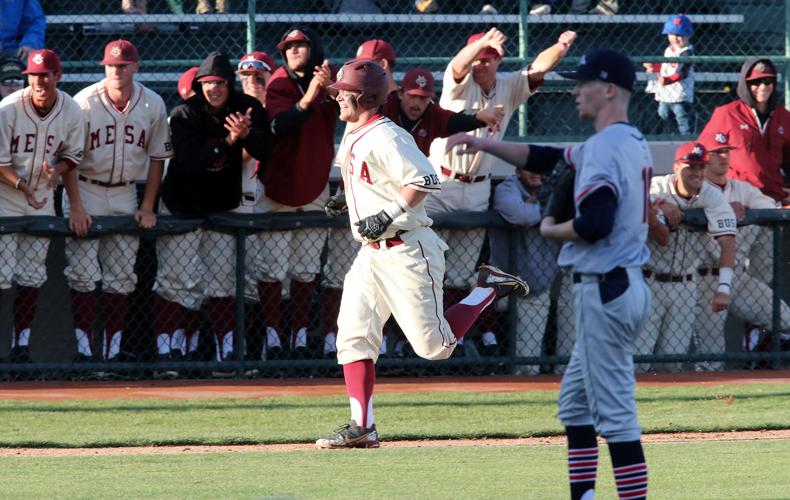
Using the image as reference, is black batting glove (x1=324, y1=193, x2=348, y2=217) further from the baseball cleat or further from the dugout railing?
the dugout railing

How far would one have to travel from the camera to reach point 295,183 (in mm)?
9617

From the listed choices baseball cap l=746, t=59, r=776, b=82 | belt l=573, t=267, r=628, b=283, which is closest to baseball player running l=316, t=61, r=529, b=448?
belt l=573, t=267, r=628, b=283

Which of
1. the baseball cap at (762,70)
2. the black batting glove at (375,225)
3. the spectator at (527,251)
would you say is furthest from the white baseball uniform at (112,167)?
the baseball cap at (762,70)

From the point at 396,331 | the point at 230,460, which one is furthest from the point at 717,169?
the point at 230,460

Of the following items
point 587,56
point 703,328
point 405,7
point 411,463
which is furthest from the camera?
point 405,7

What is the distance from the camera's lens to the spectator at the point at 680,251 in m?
9.73

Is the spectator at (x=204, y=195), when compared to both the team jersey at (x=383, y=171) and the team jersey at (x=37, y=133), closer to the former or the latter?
the team jersey at (x=37, y=133)

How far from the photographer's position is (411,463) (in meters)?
6.68

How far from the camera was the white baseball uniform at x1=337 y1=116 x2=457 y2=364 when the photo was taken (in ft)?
22.4

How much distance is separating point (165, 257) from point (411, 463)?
358 centimetres

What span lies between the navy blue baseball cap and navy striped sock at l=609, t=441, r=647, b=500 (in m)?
1.34

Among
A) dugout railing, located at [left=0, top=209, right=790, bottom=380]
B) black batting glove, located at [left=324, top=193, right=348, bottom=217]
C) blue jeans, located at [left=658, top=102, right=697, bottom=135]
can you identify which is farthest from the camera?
blue jeans, located at [left=658, top=102, right=697, bottom=135]

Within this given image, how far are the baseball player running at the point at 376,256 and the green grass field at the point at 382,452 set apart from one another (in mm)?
505

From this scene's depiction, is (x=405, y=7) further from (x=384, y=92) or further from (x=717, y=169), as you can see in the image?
(x=384, y=92)
